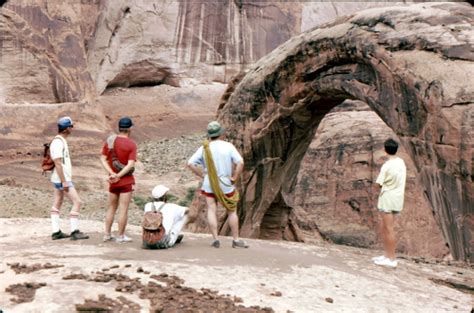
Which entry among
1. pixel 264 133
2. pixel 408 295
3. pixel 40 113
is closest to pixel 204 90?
pixel 40 113

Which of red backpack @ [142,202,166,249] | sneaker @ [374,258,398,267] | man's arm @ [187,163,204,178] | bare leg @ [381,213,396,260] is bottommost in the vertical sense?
sneaker @ [374,258,398,267]

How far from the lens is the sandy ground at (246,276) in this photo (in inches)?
208

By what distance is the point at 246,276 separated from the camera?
19.8ft

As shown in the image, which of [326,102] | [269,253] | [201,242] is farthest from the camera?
[326,102]

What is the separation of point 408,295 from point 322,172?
31.1 ft

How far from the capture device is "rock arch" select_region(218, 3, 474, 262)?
7480 millimetres

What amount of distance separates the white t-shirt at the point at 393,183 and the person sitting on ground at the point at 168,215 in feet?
7.01

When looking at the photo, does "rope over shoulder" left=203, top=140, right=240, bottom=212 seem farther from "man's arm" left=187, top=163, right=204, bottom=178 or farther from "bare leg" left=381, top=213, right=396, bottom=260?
"bare leg" left=381, top=213, right=396, bottom=260

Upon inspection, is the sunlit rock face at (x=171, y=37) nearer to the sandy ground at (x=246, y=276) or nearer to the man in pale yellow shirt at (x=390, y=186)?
the sandy ground at (x=246, y=276)

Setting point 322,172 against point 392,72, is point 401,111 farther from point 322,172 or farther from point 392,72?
point 322,172

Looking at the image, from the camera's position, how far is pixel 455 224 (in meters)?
7.59

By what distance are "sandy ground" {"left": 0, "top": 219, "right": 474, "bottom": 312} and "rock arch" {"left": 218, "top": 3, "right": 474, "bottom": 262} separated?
117 centimetres

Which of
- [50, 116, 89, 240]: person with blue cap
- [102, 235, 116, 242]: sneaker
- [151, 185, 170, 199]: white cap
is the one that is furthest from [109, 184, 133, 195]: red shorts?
[102, 235, 116, 242]: sneaker

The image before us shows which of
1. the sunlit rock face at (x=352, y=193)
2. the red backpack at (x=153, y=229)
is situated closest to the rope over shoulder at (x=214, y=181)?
the red backpack at (x=153, y=229)
